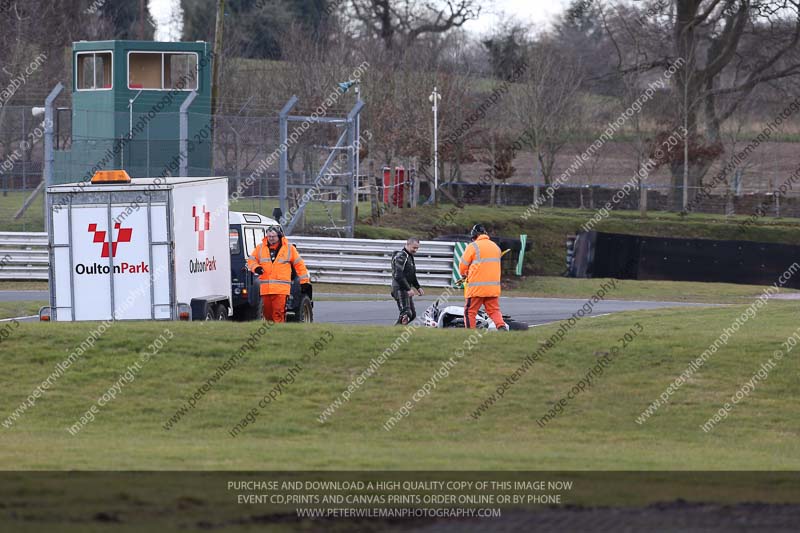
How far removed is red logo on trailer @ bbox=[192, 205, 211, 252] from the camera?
17297 mm

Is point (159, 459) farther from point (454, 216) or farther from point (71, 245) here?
point (454, 216)

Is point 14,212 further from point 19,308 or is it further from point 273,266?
point 273,266

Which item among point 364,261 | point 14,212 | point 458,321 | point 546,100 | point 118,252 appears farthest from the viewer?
point 546,100

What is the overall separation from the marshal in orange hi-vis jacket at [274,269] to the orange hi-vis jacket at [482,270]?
2572mm

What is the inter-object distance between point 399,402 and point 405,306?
Answer: 297 inches

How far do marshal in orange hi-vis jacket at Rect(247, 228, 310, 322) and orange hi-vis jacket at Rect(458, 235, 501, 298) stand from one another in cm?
257

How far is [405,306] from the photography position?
2045 centimetres

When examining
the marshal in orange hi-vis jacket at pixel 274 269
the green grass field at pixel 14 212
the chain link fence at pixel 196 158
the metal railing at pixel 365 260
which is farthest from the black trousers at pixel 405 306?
the green grass field at pixel 14 212

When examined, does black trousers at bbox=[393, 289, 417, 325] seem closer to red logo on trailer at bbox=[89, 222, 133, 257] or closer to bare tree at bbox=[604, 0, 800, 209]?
red logo on trailer at bbox=[89, 222, 133, 257]

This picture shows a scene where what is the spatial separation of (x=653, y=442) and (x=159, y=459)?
206 inches

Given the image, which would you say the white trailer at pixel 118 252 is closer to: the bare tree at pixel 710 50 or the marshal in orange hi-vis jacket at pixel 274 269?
the marshal in orange hi-vis jacket at pixel 274 269

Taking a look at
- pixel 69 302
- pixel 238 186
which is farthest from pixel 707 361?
pixel 238 186

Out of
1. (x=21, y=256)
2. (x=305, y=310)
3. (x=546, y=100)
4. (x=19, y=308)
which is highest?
(x=546, y=100)

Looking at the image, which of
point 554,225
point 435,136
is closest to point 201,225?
point 435,136
